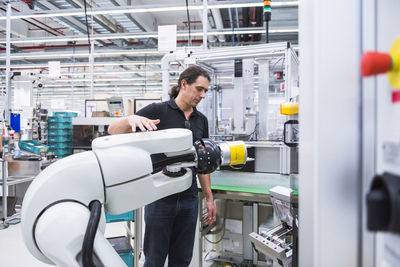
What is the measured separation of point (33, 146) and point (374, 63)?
4909mm

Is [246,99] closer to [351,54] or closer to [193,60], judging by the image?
[193,60]

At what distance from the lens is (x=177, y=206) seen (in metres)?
1.72

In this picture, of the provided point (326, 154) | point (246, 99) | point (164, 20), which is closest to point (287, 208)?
point (326, 154)

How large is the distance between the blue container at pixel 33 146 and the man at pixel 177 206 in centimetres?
329

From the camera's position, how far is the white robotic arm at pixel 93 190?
60cm

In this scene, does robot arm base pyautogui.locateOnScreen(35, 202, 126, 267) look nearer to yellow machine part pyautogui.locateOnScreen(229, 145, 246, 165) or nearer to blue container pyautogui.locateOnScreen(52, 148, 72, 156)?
yellow machine part pyautogui.locateOnScreen(229, 145, 246, 165)

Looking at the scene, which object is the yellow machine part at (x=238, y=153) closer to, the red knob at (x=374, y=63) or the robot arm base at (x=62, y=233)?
the robot arm base at (x=62, y=233)

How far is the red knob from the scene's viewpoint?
1.02 ft

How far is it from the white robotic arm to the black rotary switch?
0.48 m

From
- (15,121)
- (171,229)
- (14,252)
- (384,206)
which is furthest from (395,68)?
(15,121)

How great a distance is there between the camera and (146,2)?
6.20 metres

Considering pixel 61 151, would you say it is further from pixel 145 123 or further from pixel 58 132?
pixel 145 123

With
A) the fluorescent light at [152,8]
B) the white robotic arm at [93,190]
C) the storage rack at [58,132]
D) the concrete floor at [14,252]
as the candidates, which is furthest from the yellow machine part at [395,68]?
the storage rack at [58,132]

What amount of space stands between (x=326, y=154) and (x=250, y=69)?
265 centimetres
